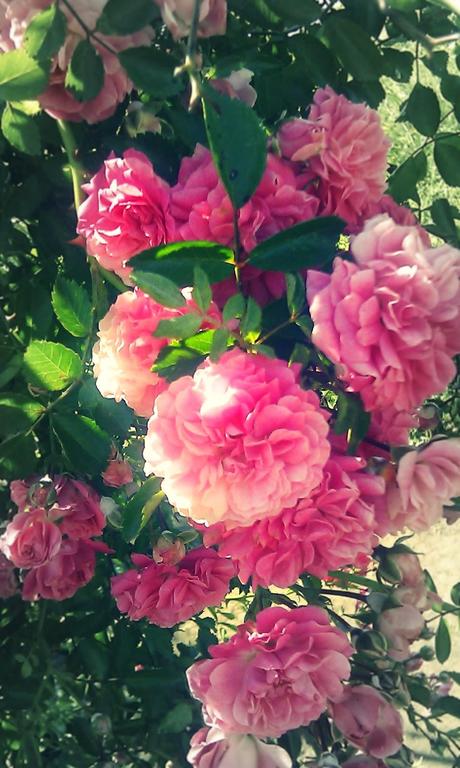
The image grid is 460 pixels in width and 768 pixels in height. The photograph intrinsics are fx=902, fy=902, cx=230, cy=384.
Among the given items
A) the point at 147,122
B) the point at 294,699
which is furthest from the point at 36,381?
the point at 294,699

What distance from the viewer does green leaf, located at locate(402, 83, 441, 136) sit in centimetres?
104

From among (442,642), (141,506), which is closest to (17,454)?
(141,506)

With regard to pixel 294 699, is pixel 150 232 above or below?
above

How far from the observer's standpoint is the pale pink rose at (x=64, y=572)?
1018 mm

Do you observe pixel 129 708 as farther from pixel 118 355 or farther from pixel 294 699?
pixel 118 355

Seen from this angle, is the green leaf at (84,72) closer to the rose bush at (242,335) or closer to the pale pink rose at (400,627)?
the rose bush at (242,335)

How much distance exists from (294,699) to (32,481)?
378mm

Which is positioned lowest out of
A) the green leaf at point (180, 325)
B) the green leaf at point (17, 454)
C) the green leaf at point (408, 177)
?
the green leaf at point (17, 454)

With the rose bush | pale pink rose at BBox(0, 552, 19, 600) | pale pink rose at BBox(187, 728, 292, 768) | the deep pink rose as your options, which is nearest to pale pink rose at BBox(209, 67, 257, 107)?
the rose bush

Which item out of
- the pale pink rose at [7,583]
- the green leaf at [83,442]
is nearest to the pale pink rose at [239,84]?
the green leaf at [83,442]

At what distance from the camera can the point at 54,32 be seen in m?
0.76

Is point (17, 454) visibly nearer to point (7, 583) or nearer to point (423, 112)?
point (7, 583)

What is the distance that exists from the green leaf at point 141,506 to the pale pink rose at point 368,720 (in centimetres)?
25

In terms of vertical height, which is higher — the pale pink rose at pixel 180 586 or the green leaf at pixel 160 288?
the green leaf at pixel 160 288
